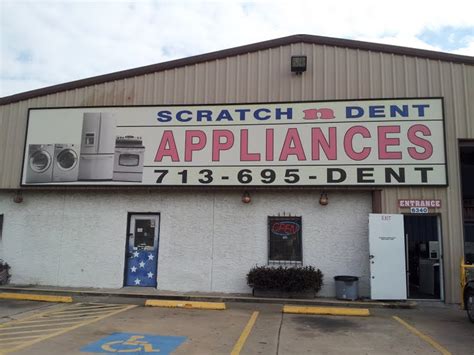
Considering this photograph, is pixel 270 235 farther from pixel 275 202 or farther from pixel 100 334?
pixel 100 334

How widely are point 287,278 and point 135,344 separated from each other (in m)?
5.85

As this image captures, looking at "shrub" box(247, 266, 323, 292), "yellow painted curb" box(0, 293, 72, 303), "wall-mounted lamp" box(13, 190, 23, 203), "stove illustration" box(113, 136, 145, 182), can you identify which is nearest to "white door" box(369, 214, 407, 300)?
"shrub" box(247, 266, 323, 292)

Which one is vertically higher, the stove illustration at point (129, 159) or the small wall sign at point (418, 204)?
the stove illustration at point (129, 159)

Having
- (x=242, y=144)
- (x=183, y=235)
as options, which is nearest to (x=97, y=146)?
(x=183, y=235)

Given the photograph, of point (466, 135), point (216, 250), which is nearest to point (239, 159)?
point (216, 250)

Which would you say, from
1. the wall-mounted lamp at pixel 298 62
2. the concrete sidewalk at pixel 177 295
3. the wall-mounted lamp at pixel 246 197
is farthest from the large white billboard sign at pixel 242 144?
the concrete sidewalk at pixel 177 295

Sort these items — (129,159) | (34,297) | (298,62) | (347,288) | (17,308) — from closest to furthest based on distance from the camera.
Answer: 1. (17,308)
2. (347,288)
3. (34,297)
4. (298,62)
5. (129,159)

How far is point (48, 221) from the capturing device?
14.8 meters

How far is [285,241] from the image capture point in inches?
531

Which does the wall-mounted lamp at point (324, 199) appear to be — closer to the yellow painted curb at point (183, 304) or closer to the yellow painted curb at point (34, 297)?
the yellow painted curb at point (183, 304)

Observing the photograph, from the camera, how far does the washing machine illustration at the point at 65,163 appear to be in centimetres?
1446

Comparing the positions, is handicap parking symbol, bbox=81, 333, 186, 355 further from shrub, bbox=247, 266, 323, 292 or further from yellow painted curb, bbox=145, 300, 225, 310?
shrub, bbox=247, 266, 323, 292

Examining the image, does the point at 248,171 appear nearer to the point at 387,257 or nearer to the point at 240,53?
the point at 240,53

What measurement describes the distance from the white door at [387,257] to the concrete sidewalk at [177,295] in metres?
0.31
